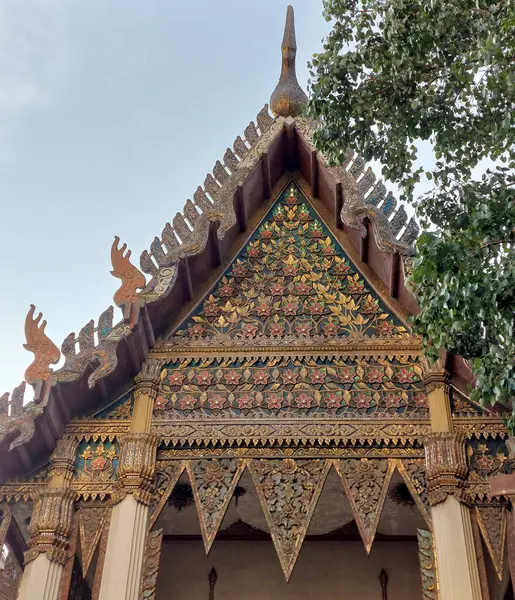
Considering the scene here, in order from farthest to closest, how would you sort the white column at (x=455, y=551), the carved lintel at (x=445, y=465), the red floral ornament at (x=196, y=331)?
the red floral ornament at (x=196, y=331), the carved lintel at (x=445, y=465), the white column at (x=455, y=551)

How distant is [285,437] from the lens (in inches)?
261

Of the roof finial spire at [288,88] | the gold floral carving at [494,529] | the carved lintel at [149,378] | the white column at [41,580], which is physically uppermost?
the roof finial spire at [288,88]

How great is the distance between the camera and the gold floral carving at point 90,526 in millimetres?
6273

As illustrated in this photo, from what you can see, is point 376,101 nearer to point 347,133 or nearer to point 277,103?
point 347,133

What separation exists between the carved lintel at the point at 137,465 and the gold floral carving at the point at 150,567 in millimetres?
271

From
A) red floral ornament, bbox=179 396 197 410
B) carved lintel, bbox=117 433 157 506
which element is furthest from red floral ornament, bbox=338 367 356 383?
carved lintel, bbox=117 433 157 506

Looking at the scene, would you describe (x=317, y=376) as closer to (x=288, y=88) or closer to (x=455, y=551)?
(x=455, y=551)

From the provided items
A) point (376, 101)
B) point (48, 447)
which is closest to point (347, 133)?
point (376, 101)

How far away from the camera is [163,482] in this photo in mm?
6578

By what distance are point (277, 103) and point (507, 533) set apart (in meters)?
4.68

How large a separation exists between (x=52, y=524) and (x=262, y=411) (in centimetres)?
188

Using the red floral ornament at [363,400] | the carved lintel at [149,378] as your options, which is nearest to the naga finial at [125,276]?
the carved lintel at [149,378]

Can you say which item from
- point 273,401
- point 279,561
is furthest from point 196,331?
point 279,561

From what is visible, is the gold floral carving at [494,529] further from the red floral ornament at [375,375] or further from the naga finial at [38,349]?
the naga finial at [38,349]
